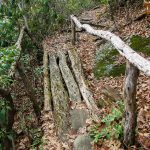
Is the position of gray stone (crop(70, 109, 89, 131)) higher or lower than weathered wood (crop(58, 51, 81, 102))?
lower

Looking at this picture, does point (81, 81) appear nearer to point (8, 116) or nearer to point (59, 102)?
point (59, 102)

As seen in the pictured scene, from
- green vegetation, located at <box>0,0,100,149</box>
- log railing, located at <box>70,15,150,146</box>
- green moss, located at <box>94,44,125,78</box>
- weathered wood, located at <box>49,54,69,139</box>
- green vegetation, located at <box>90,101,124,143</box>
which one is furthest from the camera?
green moss, located at <box>94,44,125,78</box>

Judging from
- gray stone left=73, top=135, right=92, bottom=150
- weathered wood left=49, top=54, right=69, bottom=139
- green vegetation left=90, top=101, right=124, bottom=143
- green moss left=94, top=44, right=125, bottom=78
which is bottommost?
gray stone left=73, top=135, right=92, bottom=150

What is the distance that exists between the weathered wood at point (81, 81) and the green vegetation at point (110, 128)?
46cm

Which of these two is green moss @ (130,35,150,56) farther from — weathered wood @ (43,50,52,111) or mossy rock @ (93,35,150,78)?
weathered wood @ (43,50,52,111)

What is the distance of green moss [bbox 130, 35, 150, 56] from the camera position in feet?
30.3

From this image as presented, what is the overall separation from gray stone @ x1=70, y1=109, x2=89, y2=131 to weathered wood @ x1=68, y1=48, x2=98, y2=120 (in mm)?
204

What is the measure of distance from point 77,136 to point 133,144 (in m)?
1.52

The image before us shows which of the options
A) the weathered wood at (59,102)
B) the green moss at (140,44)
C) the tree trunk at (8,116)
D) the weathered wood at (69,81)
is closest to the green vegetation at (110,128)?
the weathered wood at (59,102)

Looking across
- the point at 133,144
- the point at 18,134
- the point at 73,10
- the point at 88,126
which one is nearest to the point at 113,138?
the point at 133,144

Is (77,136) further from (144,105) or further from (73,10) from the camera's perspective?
(73,10)

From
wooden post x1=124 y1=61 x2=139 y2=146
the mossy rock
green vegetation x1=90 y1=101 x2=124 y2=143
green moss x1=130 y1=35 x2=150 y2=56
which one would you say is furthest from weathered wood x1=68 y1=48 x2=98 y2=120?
green moss x1=130 y1=35 x2=150 y2=56

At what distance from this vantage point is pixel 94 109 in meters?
6.94

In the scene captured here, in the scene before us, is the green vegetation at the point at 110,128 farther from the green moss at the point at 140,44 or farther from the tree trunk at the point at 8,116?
the green moss at the point at 140,44
